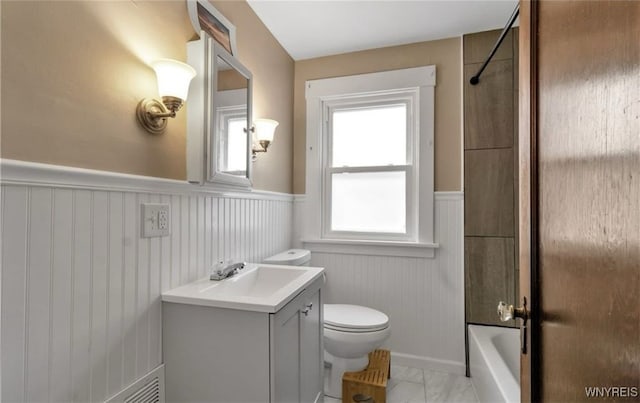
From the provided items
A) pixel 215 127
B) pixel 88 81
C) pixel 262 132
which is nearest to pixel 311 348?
pixel 215 127

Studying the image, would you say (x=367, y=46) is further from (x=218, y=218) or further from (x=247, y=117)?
(x=218, y=218)

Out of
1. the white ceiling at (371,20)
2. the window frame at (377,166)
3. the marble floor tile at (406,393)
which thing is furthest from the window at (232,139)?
the marble floor tile at (406,393)

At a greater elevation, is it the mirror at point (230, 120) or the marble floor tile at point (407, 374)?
the mirror at point (230, 120)

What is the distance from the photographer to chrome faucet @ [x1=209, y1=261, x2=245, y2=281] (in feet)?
4.39

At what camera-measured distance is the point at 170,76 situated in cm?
106

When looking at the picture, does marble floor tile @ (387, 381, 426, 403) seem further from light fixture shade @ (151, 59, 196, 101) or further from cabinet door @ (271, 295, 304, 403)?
light fixture shade @ (151, 59, 196, 101)

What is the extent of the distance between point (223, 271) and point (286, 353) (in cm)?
47

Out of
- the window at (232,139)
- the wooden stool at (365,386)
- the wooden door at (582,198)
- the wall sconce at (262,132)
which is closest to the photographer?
the wooden door at (582,198)

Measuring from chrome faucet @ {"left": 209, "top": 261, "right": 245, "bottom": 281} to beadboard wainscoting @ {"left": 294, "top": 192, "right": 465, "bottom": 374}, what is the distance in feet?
3.83

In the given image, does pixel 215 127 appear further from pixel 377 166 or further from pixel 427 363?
pixel 427 363

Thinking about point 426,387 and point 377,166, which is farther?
point 377,166

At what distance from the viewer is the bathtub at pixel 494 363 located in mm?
1428

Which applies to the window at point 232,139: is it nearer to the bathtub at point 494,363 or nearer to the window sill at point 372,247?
the window sill at point 372,247

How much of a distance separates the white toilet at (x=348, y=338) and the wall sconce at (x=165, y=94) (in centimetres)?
109
